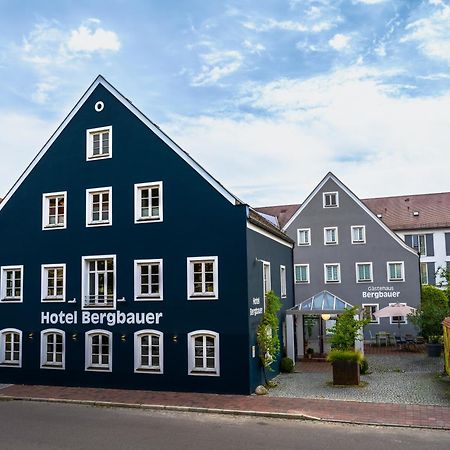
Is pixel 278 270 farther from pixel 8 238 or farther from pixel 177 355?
pixel 8 238

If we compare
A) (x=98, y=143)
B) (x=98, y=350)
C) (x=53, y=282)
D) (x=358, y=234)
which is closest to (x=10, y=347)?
(x=53, y=282)

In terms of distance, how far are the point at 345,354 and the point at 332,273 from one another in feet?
52.4

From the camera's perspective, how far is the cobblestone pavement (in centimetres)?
1656

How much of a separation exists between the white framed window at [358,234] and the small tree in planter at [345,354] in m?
14.6

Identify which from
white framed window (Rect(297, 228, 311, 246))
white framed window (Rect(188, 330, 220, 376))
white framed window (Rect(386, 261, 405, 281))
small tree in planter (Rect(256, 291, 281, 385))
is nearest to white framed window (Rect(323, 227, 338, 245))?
white framed window (Rect(297, 228, 311, 246))

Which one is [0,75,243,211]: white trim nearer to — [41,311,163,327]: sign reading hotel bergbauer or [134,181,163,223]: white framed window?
[134,181,163,223]: white framed window

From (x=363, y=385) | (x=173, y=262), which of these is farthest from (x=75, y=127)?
(x=363, y=385)

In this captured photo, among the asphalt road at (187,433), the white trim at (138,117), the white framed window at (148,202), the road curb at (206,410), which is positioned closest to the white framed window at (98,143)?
the white trim at (138,117)

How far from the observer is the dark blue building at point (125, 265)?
1786 cm

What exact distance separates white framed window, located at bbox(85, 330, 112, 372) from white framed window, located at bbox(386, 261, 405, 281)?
2040 cm

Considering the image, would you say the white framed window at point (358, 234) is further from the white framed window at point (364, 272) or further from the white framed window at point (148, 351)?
the white framed window at point (148, 351)

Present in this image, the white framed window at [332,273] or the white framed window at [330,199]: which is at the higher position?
the white framed window at [330,199]

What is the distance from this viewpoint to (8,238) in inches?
841

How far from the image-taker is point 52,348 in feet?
65.8
